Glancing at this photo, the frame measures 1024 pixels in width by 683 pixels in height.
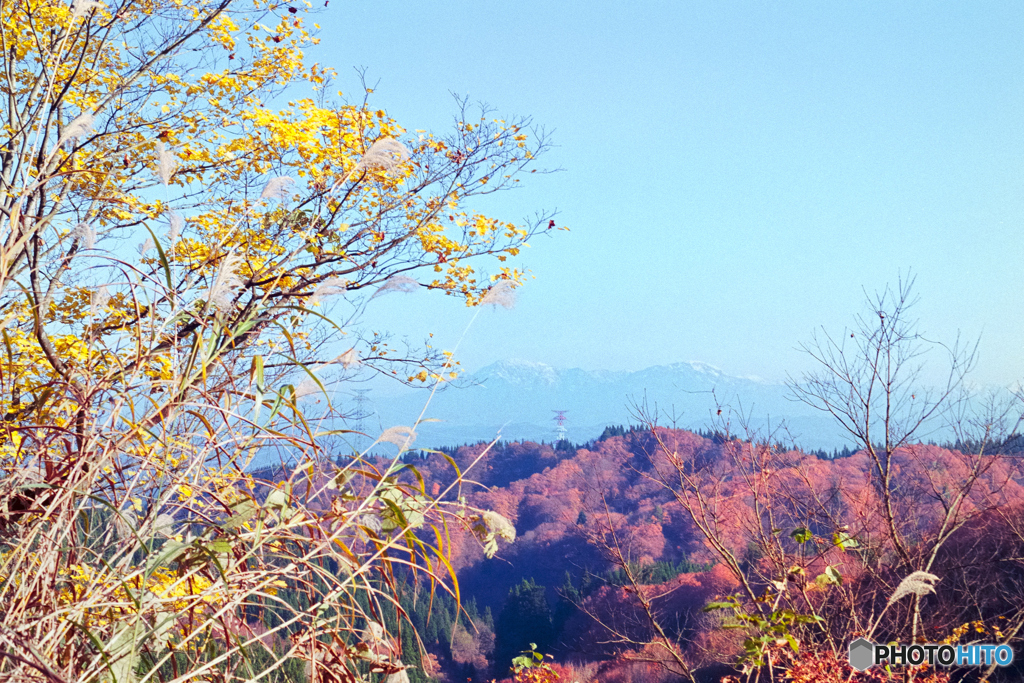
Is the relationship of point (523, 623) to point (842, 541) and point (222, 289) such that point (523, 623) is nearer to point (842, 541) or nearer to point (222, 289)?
point (842, 541)

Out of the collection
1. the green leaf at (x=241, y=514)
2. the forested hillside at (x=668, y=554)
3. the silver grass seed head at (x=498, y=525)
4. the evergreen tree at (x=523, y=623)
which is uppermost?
the green leaf at (x=241, y=514)

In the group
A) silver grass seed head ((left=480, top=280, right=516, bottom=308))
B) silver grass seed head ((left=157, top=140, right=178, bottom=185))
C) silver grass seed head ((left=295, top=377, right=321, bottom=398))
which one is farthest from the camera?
silver grass seed head ((left=157, top=140, right=178, bottom=185))

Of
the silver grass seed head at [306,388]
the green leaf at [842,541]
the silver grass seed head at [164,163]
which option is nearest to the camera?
the silver grass seed head at [306,388]

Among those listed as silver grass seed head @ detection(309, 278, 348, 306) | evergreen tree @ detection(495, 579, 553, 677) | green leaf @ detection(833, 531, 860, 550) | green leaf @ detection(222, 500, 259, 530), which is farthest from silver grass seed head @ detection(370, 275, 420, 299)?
evergreen tree @ detection(495, 579, 553, 677)

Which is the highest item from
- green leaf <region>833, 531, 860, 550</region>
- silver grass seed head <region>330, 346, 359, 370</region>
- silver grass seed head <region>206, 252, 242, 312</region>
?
silver grass seed head <region>206, 252, 242, 312</region>

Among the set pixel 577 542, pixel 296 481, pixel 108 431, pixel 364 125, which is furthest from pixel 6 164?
pixel 577 542

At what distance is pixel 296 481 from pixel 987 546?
1630 centimetres

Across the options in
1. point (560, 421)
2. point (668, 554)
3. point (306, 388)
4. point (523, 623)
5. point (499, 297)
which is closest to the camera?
point (306, 388)

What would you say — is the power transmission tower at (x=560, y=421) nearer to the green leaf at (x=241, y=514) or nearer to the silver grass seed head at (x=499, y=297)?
the silver grass seed head at (x=499, y=297)

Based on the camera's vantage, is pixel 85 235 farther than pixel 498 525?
Yes

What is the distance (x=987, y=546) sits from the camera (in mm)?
13195

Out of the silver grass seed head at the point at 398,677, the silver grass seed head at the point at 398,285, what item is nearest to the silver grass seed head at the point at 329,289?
the silver grass seed head at the point at 398,285

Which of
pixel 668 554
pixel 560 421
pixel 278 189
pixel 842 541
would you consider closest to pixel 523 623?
pixel 668 554

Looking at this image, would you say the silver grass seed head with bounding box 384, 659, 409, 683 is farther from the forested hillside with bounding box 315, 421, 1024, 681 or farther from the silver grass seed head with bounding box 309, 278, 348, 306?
the silver grass seed head with bounding box 309, 278, 348, 306
